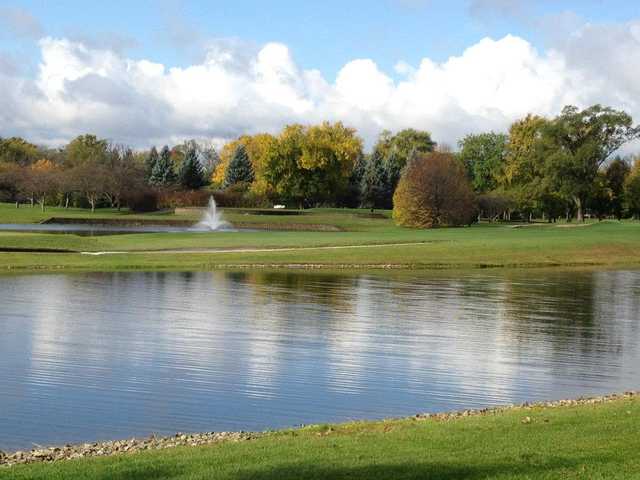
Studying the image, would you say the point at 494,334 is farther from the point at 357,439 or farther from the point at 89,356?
the point at 357,439

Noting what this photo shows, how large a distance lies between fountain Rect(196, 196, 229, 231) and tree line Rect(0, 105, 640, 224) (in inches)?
644

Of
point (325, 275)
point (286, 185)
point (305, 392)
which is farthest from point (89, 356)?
point (286, 185)

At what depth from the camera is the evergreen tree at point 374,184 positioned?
122000 mm

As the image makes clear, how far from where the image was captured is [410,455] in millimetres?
10008

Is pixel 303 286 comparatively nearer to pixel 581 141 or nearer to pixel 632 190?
pixel 581 141

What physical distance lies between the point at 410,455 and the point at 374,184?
4442 inches

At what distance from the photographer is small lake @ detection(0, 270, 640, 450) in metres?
14.3

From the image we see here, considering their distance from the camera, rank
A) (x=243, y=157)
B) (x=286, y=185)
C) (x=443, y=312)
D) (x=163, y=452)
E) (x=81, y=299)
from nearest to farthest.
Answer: (x=163, y=452) → (x=443, y=312) → (x=81, y=299) → (x=286, y=185) → (x=243, y=157)

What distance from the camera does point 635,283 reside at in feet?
129

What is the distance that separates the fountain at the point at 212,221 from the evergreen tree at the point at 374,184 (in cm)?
2662

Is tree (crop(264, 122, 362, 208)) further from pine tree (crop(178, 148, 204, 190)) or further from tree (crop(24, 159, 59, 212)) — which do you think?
tree (crop(24, 159, 59, 212))

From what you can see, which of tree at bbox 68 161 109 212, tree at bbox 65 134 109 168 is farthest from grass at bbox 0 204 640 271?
tree at bbox 65 134 109 168

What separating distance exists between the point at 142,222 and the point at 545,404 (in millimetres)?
82002

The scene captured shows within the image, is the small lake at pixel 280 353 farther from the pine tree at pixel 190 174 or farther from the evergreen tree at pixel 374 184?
the pine tree at pixel 190 174
